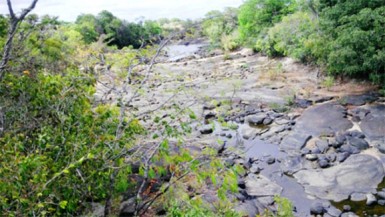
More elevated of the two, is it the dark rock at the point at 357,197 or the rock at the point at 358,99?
the rock at the point at 358,99

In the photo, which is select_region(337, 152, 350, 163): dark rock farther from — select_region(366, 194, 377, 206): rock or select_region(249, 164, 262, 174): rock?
select_region(249, 164, 262, 174): rock

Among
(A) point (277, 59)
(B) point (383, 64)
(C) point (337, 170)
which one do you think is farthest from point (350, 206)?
(A) point (277, 59)

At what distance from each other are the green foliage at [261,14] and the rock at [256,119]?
45.0ft

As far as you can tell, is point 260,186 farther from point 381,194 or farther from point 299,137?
point 299,137

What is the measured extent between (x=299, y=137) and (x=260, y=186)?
3388 millimetres

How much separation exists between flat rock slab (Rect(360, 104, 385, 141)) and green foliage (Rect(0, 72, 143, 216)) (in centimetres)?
874

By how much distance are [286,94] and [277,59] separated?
25.9ft

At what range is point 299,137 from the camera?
11469 millimetres

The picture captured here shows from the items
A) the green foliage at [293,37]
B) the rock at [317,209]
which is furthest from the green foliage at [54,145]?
the green foliage at [293,37]

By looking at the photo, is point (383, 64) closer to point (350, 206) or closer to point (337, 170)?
point (337, 170)

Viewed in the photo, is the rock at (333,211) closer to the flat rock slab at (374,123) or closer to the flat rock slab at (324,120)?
the flat rock slab at (374,123)

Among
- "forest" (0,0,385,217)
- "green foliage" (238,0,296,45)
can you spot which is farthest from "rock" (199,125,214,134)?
"green foliage" (238,0,296,45)

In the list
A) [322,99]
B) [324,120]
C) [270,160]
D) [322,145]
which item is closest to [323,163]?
[322,145]

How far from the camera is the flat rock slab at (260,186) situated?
8469 mm
